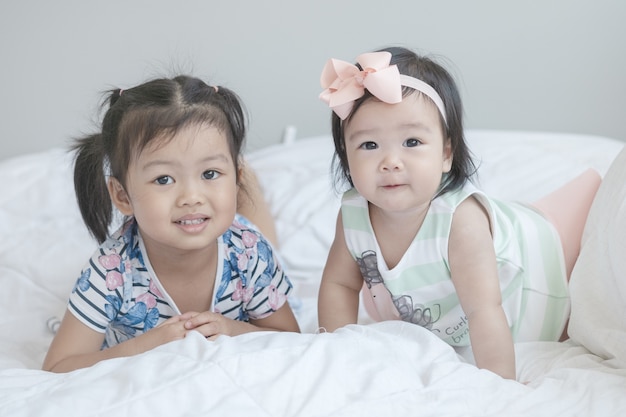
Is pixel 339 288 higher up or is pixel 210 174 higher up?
pixel 210 174

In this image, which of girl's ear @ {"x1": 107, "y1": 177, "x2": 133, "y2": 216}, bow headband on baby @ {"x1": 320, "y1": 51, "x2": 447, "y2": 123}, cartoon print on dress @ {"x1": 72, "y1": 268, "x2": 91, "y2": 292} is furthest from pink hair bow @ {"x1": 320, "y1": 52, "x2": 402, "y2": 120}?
cartoon print on dress @ {"x1": 72, "y1": 268, "x2": 91, "y2": 292}

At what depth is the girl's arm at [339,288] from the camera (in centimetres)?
135

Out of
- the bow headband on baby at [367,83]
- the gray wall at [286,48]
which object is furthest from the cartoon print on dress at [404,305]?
the gray wall at [286,48]

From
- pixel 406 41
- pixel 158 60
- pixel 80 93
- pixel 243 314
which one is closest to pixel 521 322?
pixel 243 314

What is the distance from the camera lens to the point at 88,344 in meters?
1.28

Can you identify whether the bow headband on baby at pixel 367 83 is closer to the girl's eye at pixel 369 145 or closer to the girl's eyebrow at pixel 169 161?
the girl's eye at pixel 369 145

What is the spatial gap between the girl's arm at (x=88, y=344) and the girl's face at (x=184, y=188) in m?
0.13

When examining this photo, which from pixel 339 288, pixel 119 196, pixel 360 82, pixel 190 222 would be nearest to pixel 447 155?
pixel 360 82

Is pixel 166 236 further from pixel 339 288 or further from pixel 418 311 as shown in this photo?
pixel 418 311

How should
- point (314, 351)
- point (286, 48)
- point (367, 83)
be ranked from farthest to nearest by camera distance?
point (286, 48) < point (367, 83) < point (314, 351)

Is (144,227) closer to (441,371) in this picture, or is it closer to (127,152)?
(127,152)

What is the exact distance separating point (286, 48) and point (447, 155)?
119 centimetres

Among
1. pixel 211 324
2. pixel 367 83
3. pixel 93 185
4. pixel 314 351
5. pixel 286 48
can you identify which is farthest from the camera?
pixel 286 48

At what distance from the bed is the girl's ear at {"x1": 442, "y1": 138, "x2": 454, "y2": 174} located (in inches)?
10.4
